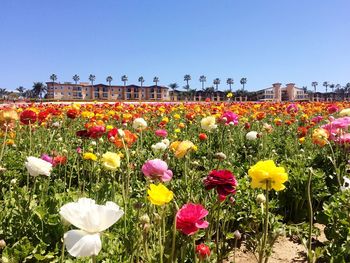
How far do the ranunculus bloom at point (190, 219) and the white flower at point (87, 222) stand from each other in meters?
0.35

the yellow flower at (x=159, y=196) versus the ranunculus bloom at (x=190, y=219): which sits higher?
the yellow flower at (x=159, y=196)

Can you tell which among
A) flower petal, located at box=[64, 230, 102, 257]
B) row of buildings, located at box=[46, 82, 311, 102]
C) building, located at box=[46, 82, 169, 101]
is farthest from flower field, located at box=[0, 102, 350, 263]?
building, located at box=[46, 82, 169, 101]

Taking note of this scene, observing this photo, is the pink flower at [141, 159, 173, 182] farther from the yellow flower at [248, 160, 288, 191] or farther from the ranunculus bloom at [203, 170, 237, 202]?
Answer: the yellow flower at [248, 160, 288, 191]

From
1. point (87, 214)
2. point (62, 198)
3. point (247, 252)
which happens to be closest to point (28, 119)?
point (62, 198)

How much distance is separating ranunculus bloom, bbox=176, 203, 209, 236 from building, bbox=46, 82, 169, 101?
104 metres

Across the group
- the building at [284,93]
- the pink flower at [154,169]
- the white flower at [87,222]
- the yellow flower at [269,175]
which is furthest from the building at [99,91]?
the white flower at [87,222]

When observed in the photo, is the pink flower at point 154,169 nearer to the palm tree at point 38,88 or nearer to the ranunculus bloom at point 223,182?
the ranunculus bloom at point 223,182

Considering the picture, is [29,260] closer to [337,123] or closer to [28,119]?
[28,119]

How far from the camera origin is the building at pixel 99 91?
107 m

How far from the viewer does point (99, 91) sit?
112m

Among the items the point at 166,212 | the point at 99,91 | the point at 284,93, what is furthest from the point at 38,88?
the point at 166,212

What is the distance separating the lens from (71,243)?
881mm

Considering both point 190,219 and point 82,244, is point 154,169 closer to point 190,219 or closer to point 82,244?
point 190,219

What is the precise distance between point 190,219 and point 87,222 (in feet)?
1.36
